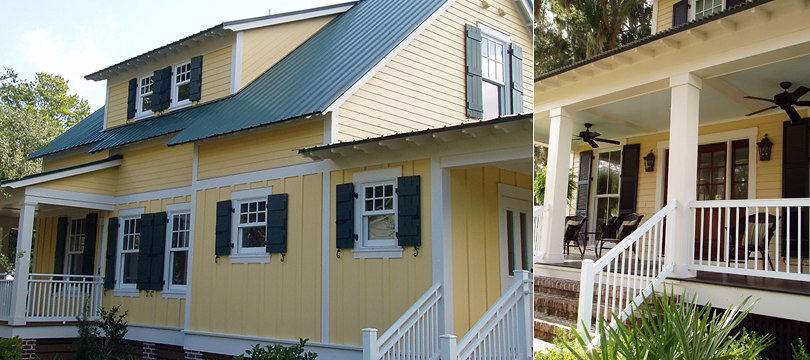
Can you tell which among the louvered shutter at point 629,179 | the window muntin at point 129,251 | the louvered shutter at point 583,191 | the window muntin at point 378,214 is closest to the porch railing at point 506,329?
the window muntin at point 378,214

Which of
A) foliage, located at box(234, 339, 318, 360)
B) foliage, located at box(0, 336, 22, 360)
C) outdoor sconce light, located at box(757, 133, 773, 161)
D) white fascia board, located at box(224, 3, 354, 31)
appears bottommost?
foliage, located at box(0, 336, 22, 360)

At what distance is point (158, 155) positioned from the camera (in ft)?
30.8

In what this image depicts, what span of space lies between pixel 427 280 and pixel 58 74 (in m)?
4.00

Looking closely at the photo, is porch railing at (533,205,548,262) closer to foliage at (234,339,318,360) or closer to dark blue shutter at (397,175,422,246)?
dark blue shutter at (397,175,422,246)

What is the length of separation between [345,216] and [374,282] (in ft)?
2.28

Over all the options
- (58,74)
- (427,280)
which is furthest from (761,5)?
(58,74)

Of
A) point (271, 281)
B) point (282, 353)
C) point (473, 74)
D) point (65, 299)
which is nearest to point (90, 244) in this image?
point (65, 299)

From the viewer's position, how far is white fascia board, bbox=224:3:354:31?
9539mm

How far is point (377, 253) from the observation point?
627 cm

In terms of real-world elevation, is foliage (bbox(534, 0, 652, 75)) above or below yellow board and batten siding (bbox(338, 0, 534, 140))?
below

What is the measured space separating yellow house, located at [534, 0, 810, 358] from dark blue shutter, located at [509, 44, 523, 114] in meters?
5.61

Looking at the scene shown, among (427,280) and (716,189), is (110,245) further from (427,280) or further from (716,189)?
(716,189)

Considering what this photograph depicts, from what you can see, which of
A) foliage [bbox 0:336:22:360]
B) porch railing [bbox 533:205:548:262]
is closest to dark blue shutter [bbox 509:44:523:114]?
foliage [bbox 0:336:22:360]

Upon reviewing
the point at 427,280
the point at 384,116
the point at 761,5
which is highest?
the point at 384,116
